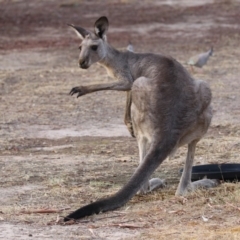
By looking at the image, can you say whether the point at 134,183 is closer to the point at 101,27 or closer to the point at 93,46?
the point at 93,46

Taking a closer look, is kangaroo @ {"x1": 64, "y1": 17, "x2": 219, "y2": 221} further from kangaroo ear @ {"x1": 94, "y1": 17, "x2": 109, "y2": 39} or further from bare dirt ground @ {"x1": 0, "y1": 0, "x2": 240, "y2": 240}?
kangaroo ear @ {"x1": 94, "y1": 17, "x2": 109, "y2": 39}

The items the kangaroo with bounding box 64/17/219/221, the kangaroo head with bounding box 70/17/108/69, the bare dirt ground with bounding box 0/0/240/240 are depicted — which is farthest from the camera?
the kangaroo head with bounding box 70/17/108/69

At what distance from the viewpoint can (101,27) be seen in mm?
7727

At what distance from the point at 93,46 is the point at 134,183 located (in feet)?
5.17

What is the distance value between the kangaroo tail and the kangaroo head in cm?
118

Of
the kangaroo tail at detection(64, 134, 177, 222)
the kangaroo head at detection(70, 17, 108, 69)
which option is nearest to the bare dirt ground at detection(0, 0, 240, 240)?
the kangaroo tail at detection(64, 134, 177, 222)

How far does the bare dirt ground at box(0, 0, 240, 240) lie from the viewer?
6.14 metres

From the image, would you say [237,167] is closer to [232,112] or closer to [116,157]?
[116,157]

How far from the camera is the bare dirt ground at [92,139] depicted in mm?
6137

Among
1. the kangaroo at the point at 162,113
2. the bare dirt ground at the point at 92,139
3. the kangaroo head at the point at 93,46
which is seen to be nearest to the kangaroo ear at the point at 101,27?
the kangaroo head at the point at 93,46

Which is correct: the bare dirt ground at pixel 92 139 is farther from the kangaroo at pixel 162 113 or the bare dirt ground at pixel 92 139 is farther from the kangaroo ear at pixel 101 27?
the kangaroo ear at pixel 101 27

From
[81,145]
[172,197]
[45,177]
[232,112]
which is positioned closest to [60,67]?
[232,112]

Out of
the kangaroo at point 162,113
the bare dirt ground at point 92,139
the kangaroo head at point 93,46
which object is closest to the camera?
the bare dirt ground at point 92,139

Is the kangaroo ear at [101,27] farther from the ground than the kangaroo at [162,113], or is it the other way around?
the kangaroo ear at [101,27]
